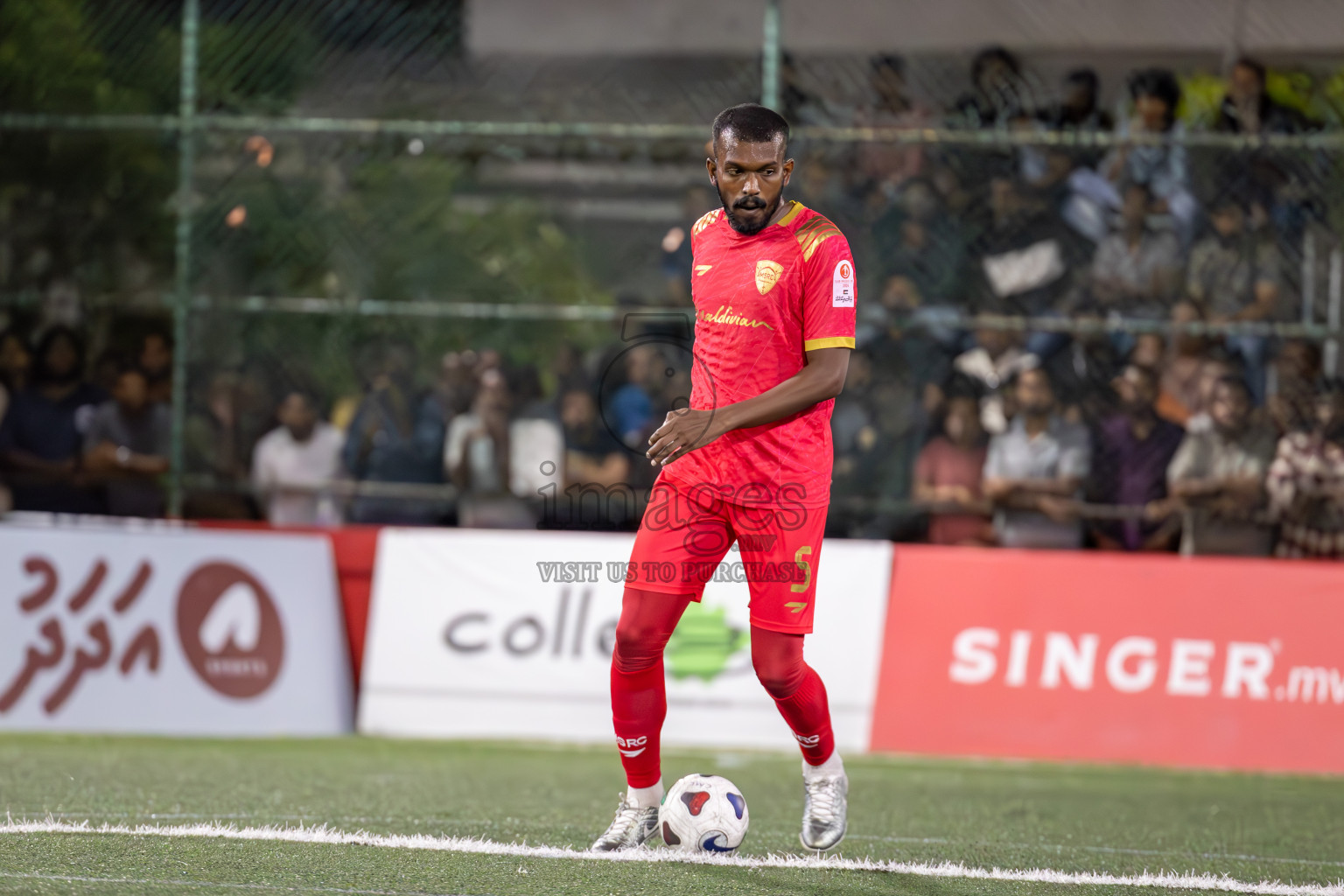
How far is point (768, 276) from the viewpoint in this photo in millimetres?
4699

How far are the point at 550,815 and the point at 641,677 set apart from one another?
1130 mm

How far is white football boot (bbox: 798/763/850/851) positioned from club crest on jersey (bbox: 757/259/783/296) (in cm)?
152

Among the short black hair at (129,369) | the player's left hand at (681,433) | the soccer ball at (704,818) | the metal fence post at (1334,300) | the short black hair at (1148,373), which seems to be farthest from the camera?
the short black hair at (129,369)

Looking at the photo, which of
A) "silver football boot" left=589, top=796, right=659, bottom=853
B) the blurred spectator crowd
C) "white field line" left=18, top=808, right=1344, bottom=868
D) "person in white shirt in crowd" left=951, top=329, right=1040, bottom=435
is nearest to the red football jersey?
"silver football boot" left=589, top=796, right=659, bottom=853

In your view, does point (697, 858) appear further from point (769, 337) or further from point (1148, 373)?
point (1148, 373)

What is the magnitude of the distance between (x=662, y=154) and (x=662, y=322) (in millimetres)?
1071

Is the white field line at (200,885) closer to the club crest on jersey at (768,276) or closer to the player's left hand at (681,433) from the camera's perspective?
the player's left hand at (681,433)

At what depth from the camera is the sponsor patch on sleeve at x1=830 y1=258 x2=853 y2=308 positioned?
184 inches

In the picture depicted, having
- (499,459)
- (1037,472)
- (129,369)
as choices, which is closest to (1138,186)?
(1037,472)

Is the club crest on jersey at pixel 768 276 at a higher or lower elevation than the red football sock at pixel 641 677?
higher

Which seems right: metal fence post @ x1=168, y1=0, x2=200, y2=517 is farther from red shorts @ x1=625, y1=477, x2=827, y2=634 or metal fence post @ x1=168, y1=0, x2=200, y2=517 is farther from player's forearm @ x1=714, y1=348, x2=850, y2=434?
player's forearm @ x1=714, y1=348, x2=850, y2=434

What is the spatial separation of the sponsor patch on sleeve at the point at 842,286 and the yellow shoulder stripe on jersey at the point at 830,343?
10 centimetres

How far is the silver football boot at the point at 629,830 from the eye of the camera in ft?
15.8

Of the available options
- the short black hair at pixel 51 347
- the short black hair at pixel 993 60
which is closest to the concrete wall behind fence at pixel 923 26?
the short black hair at pixel 993 60
